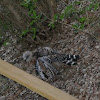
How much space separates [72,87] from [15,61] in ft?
6.60

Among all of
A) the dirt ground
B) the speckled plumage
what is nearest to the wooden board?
the dirt ground

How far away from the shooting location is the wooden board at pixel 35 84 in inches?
92.0

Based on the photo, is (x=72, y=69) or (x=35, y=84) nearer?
(x=35, y=84)

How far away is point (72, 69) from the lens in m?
3.96

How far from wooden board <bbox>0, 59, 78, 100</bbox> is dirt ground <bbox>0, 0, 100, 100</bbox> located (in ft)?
3.31


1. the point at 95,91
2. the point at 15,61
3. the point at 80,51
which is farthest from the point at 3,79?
the point at 95,91

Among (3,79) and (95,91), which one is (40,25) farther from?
(95,91)

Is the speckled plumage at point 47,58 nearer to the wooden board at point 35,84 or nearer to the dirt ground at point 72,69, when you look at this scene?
the dirt ground at point 72,69

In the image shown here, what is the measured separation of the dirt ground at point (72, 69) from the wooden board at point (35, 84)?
101 centimetres

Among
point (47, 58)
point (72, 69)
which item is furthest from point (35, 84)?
point (47, 58)

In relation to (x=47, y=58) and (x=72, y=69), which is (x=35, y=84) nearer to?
(x=72, y=69)

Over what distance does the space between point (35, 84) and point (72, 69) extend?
1.65m

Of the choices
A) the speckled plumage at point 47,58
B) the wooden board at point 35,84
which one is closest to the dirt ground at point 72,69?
the speckled plumage at point 47,58

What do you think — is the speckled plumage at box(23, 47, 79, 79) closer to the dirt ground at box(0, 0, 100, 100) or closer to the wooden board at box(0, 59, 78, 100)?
the dirt ground at box(0, 0, 100, 100)
